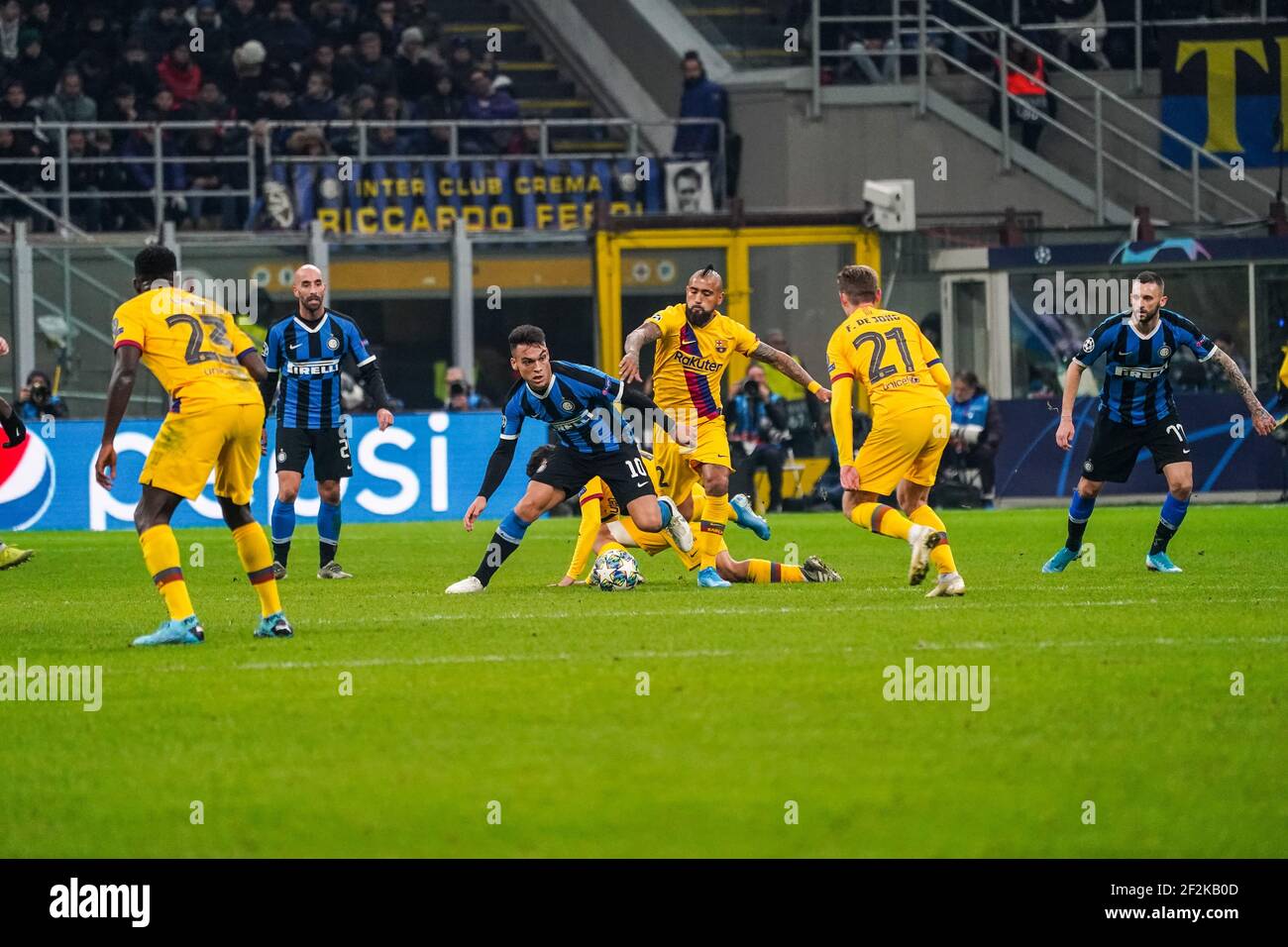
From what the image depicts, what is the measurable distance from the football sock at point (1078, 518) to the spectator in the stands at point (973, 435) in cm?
929

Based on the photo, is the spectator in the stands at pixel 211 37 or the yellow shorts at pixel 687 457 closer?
the yellow shorts at pixel 687 457

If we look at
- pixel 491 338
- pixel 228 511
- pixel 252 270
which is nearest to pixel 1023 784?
pixel 228 511

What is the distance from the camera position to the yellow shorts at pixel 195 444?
1009 cm

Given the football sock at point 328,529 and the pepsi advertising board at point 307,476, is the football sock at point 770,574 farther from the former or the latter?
the pepsi advertising board at point 307,476

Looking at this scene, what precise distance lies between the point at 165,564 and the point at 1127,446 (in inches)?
287

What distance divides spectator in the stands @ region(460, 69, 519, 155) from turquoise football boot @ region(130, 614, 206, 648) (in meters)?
17.5

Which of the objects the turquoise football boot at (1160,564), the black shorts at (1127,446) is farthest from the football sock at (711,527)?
the turquoise football boot at (1160,564)

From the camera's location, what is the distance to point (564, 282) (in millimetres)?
26922

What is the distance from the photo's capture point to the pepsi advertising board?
21.9m

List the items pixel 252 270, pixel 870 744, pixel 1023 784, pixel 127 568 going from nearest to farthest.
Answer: pixel 1023 784 < pixel 870 744 < pixel 127 568 < pixel 252 270

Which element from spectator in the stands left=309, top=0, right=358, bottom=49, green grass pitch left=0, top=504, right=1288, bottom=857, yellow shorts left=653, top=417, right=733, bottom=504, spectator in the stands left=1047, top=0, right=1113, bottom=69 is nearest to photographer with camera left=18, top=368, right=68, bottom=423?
spectator in the stands left=309, top=0, right=358, bottom=49

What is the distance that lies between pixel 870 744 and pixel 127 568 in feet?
35.3
